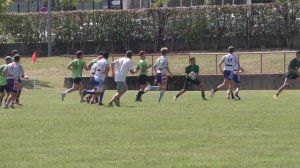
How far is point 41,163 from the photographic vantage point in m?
12.7

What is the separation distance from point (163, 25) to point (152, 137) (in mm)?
43611

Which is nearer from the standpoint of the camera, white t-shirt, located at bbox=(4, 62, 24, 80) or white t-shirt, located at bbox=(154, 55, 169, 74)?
white t-shirt, located at bbox=(4, 62, 24, 80)

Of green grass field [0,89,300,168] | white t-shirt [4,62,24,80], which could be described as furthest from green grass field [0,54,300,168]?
white t-shirt [4,62,24,80]

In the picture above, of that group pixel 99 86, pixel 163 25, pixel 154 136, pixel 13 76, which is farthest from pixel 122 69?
pixel 163 25

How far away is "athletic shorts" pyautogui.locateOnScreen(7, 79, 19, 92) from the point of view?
1056 inches

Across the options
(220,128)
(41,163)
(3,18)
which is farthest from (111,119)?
(3,18)

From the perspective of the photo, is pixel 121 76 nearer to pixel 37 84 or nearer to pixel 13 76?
pixel 13 76

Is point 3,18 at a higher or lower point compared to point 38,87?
higher

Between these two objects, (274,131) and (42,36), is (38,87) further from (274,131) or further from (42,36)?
(274,131)

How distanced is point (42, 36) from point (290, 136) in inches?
1862

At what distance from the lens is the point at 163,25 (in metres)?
59.2

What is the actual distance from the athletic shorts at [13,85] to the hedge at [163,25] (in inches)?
1127

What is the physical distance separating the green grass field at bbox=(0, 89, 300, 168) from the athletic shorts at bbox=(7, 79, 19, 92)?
10.1 ft

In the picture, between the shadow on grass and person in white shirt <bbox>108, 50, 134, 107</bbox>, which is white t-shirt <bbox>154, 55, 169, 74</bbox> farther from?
the shadow on grass
